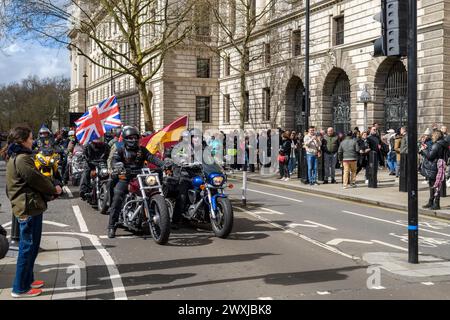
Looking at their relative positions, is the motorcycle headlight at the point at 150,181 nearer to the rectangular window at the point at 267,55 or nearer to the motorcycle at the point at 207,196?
the motorcycle at the point at 207,196

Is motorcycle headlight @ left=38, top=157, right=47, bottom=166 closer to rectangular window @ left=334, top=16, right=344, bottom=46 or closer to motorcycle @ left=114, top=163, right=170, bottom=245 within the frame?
motorcycle @ left=114, top=163, right=170, bottom=245

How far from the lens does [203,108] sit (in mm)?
57750

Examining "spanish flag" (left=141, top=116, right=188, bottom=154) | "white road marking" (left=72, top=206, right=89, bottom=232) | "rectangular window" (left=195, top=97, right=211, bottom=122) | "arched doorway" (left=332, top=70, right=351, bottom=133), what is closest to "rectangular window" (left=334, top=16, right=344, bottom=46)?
"arched doorway" (left=332, top=70, right=351, bottom=133)

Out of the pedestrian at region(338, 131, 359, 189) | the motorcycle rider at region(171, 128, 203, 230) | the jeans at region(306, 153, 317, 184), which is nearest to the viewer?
the motorcycle rider at region(171, 128, 203, 230)

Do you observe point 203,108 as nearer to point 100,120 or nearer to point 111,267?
point 100,120

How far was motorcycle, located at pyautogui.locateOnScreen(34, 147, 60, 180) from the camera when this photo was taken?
11.0m

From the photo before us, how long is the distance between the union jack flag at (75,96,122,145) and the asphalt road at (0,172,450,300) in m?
1.84

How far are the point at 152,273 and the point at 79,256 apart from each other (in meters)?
1.51

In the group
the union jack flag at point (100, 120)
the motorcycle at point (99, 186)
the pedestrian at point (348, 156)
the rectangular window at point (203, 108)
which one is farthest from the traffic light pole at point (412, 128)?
the rectangular window at point (203, 108)

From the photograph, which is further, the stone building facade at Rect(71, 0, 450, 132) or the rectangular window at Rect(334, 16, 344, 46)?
the rectangular window at Rect(334, 16, 344, 46)

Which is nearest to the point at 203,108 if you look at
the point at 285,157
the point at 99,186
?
the point at 285,157

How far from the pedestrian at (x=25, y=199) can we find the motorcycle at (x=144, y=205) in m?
2.80

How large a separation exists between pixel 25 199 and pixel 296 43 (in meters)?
36.4

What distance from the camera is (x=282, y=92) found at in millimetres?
41750
